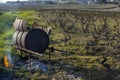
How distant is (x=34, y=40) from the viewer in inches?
484

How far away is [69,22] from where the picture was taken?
86.3 feet

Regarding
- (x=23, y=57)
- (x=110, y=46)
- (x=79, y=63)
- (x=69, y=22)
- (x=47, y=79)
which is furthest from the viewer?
(x=69, y=22)

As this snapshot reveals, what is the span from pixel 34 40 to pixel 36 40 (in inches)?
4.5

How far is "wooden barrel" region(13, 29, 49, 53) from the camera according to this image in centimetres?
1219

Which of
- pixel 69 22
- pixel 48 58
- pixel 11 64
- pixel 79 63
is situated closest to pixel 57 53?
pixel 48 58

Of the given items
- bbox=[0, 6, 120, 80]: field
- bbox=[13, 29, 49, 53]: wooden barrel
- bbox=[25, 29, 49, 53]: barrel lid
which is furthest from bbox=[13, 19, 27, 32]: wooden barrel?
bbox=[0, 6, 120, 80]: field

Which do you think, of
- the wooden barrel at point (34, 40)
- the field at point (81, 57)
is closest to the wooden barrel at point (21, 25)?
the wooden barrel at point (34, 40)

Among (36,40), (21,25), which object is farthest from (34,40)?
(21,25)

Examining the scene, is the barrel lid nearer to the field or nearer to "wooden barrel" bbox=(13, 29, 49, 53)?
"wooden barrel" bbox=(13, 29, 49, 53)

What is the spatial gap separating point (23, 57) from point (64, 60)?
6.70 feet

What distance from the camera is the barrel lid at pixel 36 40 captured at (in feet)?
40.0

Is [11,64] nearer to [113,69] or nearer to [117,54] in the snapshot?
[113,69]

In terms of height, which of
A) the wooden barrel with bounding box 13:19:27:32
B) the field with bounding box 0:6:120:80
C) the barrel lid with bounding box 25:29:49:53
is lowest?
the field with bounding box 0:6:120:80

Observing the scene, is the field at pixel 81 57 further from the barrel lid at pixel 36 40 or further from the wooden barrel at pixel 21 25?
the wooden barrel at pixel 21 25
